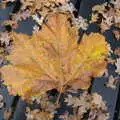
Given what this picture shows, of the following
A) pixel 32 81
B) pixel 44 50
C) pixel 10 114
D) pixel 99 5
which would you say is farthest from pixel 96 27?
pixel 10 114

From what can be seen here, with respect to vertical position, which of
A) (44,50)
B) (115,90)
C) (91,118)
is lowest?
(91,118)

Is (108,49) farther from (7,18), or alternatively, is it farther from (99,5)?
(7,18)

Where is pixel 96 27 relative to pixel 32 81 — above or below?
above

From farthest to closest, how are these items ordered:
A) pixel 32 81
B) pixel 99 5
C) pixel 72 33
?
pixel 99 5
pixel 72 33
pixel 32 81

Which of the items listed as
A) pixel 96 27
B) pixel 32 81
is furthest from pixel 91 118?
pixel 96 27

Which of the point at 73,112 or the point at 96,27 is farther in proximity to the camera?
the point at 96,27

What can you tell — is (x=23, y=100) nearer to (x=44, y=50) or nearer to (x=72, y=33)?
(x=44, y=50)

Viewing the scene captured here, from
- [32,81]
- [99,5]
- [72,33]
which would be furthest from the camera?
[99,5]
